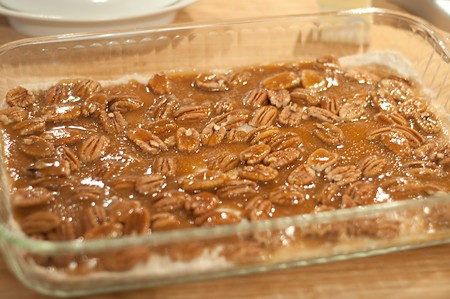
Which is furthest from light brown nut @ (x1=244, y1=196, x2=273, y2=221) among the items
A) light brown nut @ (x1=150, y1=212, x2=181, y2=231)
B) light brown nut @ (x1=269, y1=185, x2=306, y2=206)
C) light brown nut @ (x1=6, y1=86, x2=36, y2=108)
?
light brown nut @ (x1=6, y1=86, x2=36, y2=108)

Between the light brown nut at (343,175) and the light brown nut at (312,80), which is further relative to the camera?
the light brown nut at (312,80)

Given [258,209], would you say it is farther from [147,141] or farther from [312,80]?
[312,80]

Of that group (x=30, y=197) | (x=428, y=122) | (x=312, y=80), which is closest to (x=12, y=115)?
(x=30, y=197)

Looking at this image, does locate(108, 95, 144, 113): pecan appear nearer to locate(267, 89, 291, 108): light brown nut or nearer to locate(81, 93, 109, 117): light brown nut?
locate(81, 93, 109, 117): light brown nut

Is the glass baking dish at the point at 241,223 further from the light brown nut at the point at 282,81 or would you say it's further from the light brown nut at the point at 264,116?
the light brown nut at the point at 264,116

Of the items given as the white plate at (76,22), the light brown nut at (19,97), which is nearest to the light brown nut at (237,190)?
the light brown nut at (19,97)
